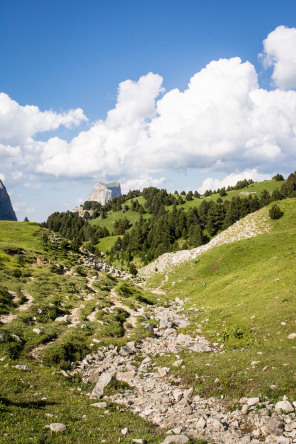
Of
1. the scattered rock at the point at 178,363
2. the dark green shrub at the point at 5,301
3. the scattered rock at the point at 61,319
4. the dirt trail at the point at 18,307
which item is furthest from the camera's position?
the scattered rock at the point at 61,319

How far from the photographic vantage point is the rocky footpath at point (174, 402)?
9055mm

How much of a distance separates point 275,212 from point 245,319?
45535 millimetres

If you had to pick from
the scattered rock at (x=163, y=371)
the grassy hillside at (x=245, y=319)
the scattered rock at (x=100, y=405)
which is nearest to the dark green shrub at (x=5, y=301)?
the scattered rock at (x=100, y=405)

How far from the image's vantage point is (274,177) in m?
186

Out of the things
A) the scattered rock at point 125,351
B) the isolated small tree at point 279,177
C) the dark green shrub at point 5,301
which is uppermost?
the isolated small tree at point 279,177

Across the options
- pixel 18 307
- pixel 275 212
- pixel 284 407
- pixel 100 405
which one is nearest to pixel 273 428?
pixel 284 407

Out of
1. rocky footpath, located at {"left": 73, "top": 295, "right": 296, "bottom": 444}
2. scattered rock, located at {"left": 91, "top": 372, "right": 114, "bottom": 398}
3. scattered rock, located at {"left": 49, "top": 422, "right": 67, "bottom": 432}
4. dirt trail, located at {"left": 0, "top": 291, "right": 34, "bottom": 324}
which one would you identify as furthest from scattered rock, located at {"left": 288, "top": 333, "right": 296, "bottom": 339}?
dirt trail, located at {"left": 0, "top": 291, "right": 34, "bottom": 324}

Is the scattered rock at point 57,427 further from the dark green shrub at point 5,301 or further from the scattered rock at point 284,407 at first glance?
the dark green shrub at point 5,301

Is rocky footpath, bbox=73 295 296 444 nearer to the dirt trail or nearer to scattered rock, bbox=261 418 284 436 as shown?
scattered rock, bbox=261 418 284 436

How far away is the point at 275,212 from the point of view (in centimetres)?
5956

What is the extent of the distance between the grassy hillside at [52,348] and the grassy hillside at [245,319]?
512 cm

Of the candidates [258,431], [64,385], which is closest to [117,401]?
[64,385]

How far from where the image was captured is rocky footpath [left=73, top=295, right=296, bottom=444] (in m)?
9.05

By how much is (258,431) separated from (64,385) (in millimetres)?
10032
